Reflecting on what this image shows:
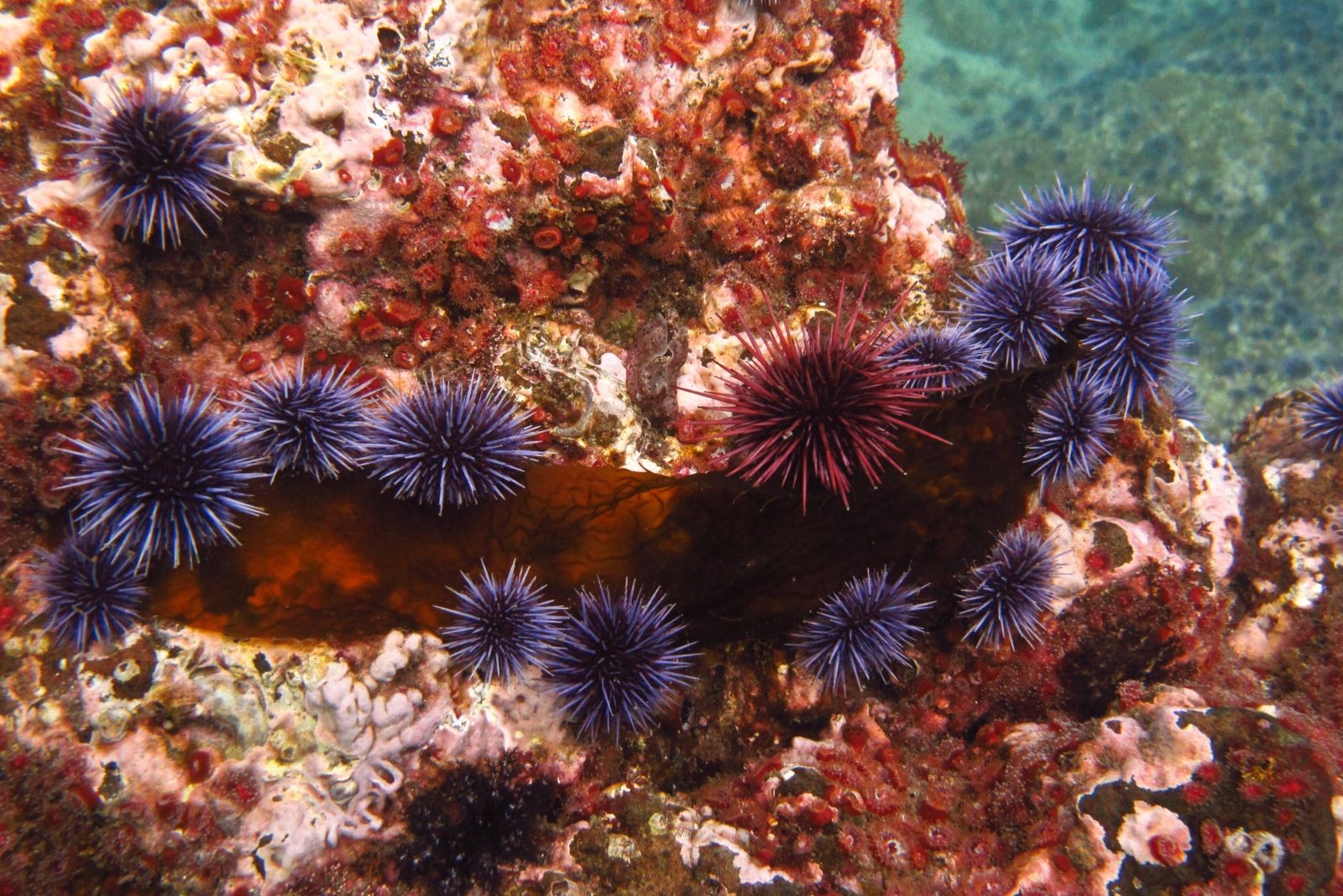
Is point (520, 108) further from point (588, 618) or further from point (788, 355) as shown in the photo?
point (588, 618)

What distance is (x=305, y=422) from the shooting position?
13.9 ft

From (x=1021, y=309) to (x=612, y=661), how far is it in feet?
12.0

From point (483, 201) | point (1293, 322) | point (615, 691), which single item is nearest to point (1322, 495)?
point (615, 691)

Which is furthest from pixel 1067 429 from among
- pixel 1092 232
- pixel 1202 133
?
pixel 1202 133

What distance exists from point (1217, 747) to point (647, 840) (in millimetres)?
3351

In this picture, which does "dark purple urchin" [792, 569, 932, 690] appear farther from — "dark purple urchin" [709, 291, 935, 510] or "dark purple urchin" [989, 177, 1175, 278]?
"dark purple urchin" [989, 177, 1175, 278]

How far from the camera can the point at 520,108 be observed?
4.82 metres

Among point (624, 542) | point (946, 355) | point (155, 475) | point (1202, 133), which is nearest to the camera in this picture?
point (155, 475)

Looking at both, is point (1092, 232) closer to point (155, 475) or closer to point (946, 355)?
point (946, 355)

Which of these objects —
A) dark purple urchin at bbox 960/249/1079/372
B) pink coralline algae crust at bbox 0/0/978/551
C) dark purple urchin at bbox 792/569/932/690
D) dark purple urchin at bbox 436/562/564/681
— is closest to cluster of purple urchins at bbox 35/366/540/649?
pink coralline algae crust at bbox 0/0/978/551

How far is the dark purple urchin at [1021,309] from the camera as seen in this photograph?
4.98 metres

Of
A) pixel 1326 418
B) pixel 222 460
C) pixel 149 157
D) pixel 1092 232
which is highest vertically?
pixel 1092 232

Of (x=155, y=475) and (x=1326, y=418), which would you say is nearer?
(x=155, y=475)

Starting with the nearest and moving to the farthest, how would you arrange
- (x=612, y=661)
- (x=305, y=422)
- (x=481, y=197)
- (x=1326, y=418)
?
(x=305, y=422) → (x=612, y=661) → (x=481, y=197) → (x=1326, y=418)
